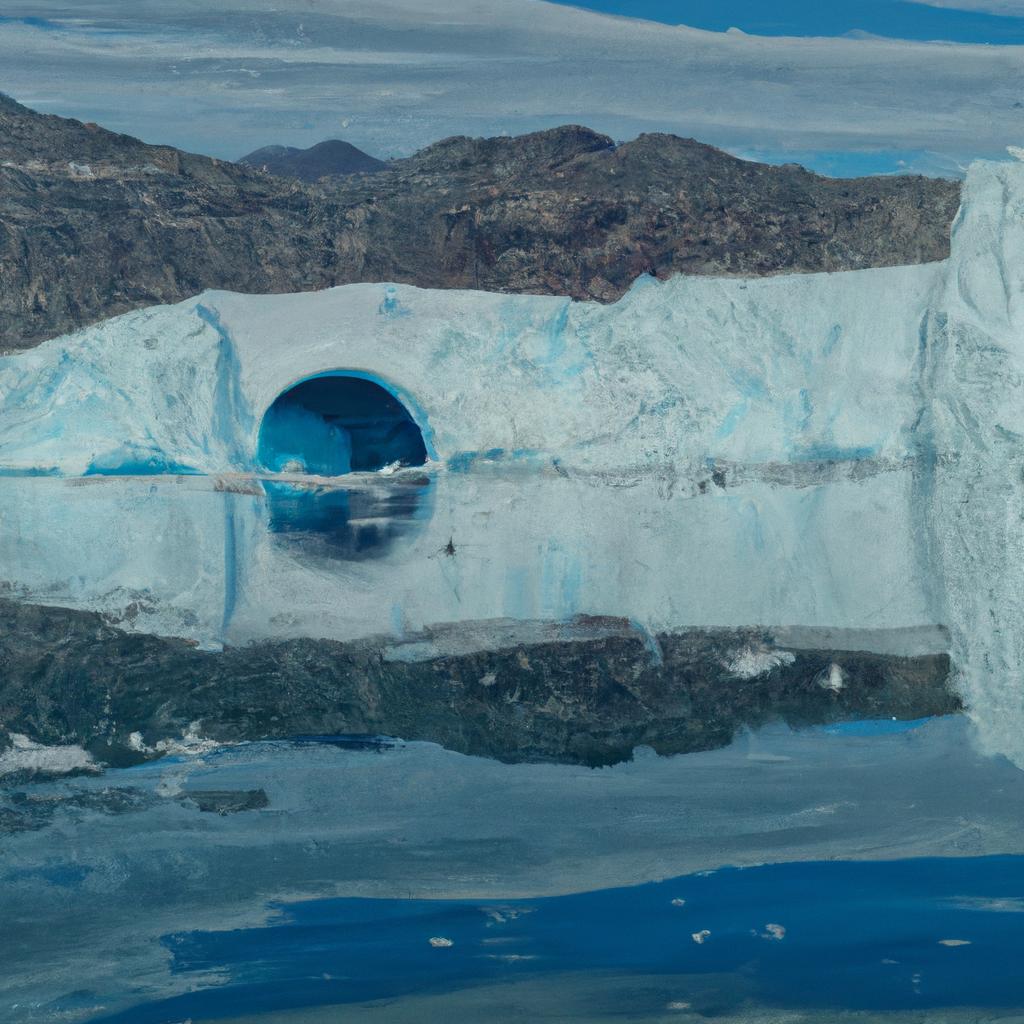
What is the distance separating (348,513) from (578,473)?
24.1 inches

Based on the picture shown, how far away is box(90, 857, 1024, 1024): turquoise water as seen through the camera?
90.1 inches

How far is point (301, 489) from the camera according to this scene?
2.45 metres

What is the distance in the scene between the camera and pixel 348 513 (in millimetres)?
2451

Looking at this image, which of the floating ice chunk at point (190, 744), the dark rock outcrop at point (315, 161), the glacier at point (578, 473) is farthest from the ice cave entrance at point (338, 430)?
the floating ice chunk at point (190, 744)

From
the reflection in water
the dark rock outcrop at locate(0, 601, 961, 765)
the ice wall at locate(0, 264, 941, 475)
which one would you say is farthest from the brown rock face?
the dark rock outcrop at locate(0, 601, 961, 765)

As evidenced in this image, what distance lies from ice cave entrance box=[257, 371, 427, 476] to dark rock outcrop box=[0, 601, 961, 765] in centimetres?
48

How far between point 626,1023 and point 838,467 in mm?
1478

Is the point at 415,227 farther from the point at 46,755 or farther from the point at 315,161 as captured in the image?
the point at 46,755

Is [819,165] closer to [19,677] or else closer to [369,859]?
[369,859]

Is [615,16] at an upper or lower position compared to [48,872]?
upper

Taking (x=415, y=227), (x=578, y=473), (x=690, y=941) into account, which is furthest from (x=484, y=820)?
(x=415, y=227)

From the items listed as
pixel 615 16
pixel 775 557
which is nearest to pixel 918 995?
pixel 775 557

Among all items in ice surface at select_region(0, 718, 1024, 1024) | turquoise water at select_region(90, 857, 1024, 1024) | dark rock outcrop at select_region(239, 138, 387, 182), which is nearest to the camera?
turquoise water at select_region(90, 857, 1024, 1024)

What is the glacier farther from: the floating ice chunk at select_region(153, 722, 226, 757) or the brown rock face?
the floating ice chunk at select_region(153, 722, 226, 757)
